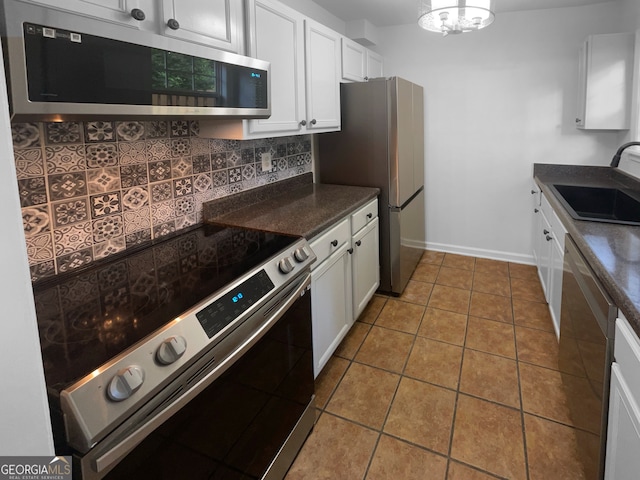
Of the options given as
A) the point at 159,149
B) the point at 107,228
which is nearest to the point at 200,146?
the point at 159,149

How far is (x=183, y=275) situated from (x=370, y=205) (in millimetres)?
1631

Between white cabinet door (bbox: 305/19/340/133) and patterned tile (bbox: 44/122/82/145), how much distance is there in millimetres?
1261

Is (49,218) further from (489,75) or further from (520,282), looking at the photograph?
(489,75)

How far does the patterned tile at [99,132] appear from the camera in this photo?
1.44 meters

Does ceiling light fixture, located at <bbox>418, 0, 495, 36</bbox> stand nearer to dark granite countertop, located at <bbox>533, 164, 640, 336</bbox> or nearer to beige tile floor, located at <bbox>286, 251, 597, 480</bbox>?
dark granite countertop, located at <bbox>533, 164, 640, 336</bbox>

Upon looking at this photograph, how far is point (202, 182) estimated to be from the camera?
2004 millimetres

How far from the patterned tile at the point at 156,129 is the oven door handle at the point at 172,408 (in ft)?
2.95

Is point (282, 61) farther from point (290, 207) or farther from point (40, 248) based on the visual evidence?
point (40, 248)

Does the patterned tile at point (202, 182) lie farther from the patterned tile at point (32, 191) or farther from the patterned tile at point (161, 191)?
the patterned tile at point (32, 191)

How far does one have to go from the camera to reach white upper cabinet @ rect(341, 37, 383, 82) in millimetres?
2803

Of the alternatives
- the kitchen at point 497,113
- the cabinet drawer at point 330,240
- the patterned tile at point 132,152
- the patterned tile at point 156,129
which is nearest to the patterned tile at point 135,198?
the patterned tile at point 132,152

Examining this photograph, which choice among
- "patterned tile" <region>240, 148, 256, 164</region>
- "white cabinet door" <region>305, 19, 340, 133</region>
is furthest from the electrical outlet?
"white cabinet door" <region>305, 19, 340, 133</region>

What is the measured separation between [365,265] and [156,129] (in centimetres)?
150

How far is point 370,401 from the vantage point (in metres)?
1.98
